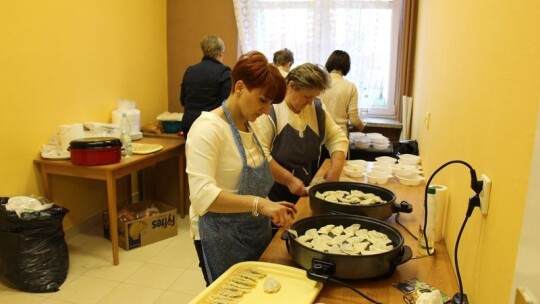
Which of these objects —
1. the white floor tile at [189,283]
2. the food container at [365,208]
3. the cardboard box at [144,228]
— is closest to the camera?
the food container at [365,208]

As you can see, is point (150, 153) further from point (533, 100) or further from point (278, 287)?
point (533, 100)

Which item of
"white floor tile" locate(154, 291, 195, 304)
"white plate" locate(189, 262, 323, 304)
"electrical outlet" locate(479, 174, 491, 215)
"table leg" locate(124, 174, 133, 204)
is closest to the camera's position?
"electrical outlet" locate(479, 174, 491, 215)

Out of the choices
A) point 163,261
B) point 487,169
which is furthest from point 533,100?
point 163,261

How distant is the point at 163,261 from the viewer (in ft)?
10.1

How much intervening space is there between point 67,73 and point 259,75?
7.98 feet

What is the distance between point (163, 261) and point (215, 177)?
190cm

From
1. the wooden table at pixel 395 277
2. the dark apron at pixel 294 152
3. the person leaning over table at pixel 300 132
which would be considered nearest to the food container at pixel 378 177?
the person leaning over table at pixel 300 132

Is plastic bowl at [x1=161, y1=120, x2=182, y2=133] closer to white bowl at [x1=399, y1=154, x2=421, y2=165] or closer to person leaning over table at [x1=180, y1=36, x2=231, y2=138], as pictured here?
person leaning over table at [x1=180, y1=36, x2=231, y2=138]

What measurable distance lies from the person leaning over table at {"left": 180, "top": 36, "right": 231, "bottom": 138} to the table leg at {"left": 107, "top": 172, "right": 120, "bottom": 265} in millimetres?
1056

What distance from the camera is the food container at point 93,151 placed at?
281cm

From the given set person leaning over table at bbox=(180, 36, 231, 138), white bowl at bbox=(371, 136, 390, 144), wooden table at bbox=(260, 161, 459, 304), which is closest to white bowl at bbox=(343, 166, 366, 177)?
wooden table at bbox=(260, 161, 459, 304)

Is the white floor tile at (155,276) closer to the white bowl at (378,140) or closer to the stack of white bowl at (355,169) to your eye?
the stack of white bowl at (355,169)

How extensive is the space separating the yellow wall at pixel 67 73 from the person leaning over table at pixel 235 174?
6.56ft

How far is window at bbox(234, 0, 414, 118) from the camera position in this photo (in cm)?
427
